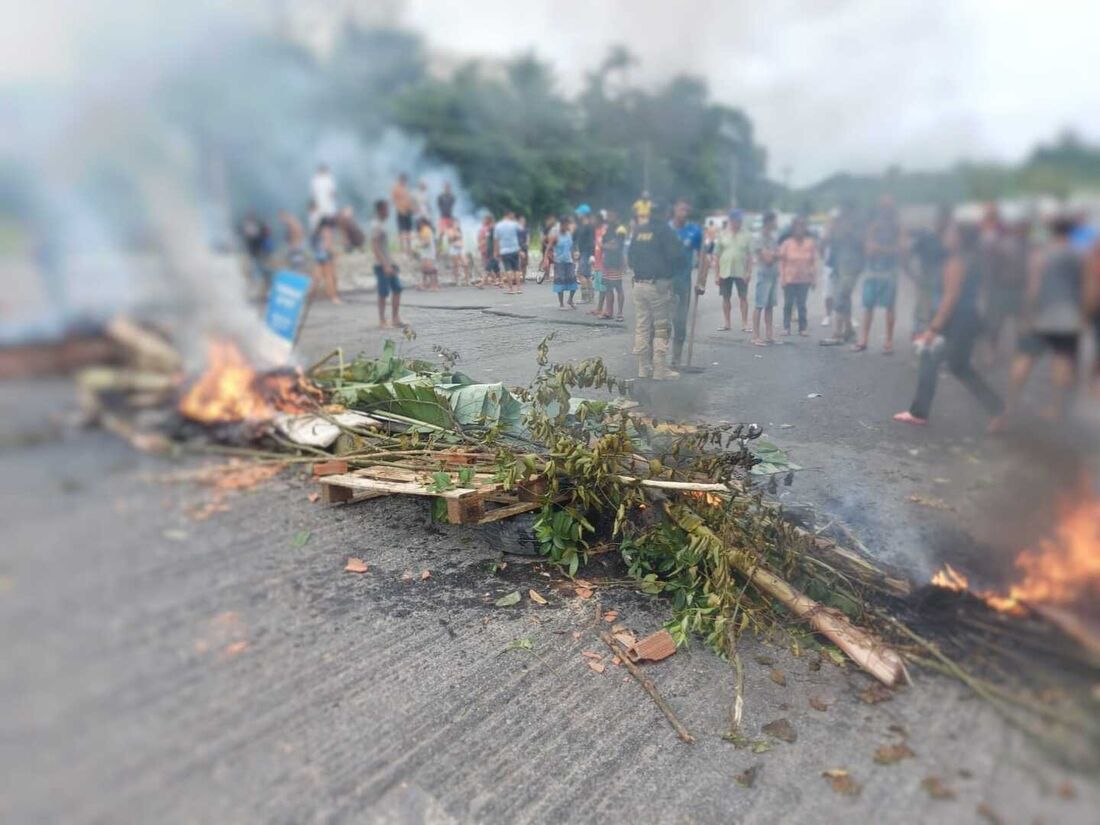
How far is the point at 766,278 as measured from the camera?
312cm

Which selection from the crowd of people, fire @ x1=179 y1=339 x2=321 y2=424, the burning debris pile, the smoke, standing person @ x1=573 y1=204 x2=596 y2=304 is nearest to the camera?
the smoke

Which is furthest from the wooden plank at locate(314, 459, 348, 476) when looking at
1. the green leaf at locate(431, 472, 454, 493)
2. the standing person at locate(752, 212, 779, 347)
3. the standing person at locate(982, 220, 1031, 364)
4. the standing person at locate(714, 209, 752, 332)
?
the standing person at locate(982, 220, 1031, 364)

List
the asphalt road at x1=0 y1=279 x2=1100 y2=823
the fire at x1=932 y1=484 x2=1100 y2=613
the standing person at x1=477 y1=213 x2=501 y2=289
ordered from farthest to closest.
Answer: the standing person at x1=477 y1=213 x2=501 y2=289 → the fire at x1=932 y1=484 x2=1100 y2=613 → the asphalt road at x1=0 y1=279 x2=1100 y2=823

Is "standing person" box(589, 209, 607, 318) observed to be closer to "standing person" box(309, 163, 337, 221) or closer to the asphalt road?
the asphalt road

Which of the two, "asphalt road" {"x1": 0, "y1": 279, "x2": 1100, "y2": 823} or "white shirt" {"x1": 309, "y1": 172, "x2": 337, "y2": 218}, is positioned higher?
"white shirt" {"x1": 309, "y1": 172, "x2": 337, "y2": 218}

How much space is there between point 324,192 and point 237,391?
0.99 metres

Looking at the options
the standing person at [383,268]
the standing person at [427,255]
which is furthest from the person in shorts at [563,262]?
the standing person at [383,268]

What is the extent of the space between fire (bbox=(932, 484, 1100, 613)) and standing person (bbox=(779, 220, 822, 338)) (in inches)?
48.0

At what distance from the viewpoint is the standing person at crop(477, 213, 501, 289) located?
3602 mm

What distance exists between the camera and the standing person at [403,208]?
3.13 meters

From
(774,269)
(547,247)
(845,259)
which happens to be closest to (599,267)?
(547,247)

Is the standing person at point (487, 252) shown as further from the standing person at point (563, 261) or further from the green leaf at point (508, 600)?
the green leaf at point (508, 600)

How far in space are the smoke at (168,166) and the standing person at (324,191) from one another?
3cm

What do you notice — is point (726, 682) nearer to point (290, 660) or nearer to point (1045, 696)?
point (1045, 696)
